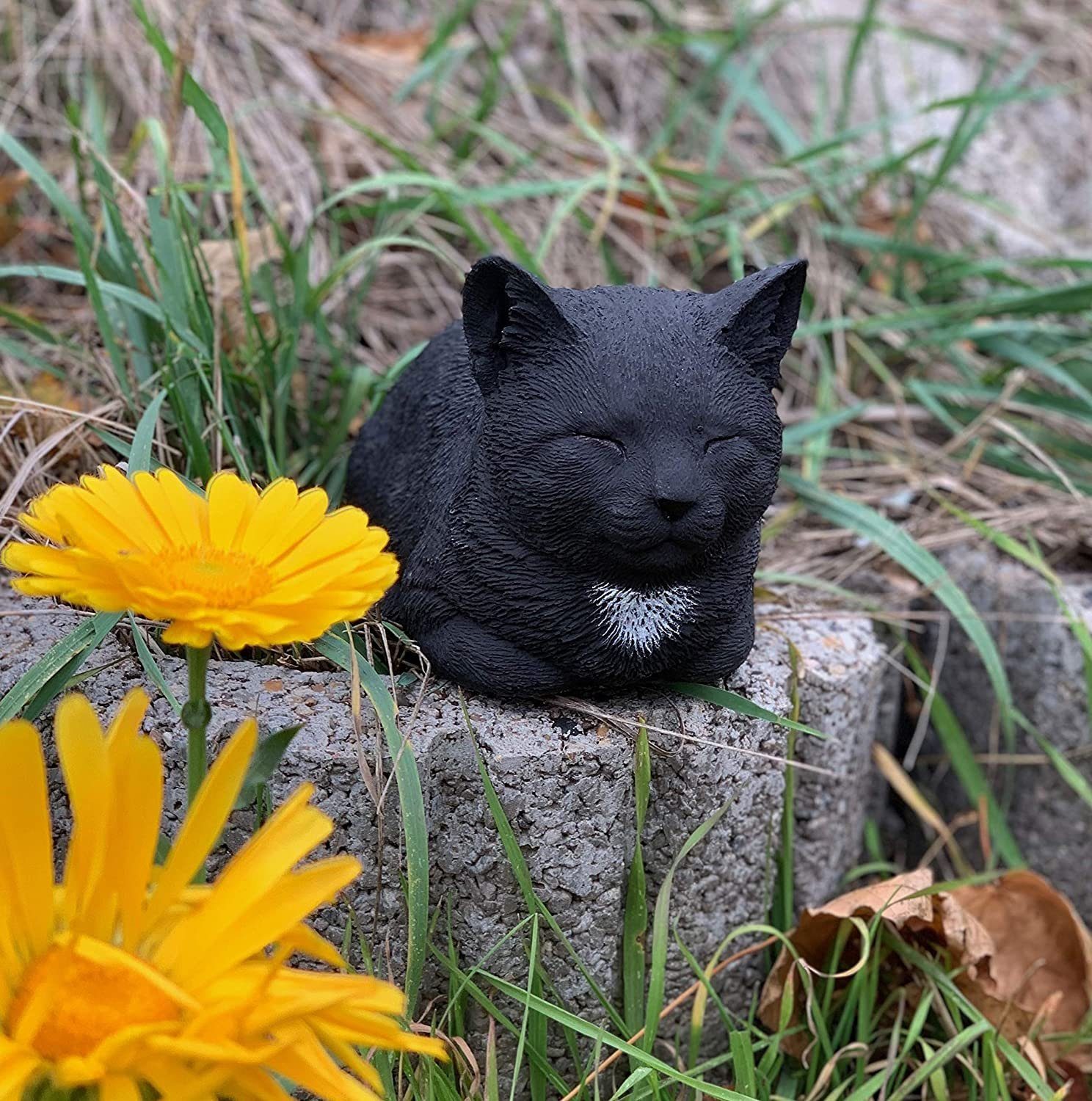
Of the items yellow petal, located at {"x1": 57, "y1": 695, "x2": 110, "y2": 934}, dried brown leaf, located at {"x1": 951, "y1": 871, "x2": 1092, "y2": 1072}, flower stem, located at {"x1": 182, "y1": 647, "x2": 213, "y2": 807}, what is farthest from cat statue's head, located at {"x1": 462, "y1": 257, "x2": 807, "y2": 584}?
dried brown leaf, located at {"x1": 951, "y1": 871, "x2": 1092, "y2": 1072}

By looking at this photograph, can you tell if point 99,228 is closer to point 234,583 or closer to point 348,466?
point 348,466

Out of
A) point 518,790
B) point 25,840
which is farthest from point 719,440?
point 25,840

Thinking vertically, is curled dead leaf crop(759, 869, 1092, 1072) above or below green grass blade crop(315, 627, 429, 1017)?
below

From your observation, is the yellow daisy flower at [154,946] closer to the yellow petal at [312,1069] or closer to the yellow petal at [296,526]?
the yellow petal at [312,1069]

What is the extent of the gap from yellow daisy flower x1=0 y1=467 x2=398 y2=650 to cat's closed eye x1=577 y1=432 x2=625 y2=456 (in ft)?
0.99

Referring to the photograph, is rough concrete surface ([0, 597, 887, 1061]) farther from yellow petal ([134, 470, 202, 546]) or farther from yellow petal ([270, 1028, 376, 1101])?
yellow petal ([270, 1028, 376, 1101])

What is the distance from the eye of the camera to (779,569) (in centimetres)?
232

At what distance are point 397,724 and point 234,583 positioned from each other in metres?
0.45

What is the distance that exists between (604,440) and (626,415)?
37mm

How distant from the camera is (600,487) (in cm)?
147

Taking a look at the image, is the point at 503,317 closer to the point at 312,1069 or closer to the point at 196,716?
the point at 196,716

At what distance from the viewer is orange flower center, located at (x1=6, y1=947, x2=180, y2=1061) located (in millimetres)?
989

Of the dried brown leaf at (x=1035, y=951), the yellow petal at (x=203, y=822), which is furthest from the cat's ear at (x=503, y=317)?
the dried brown leaf at (x=1035, y=951)

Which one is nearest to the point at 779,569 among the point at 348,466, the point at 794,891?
the point at 794,891
